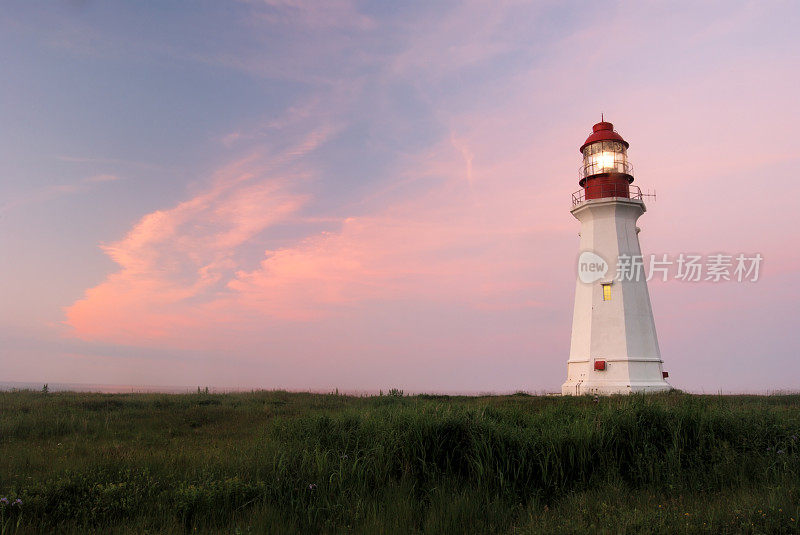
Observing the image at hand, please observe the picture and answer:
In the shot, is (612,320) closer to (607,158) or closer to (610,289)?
(610,289)

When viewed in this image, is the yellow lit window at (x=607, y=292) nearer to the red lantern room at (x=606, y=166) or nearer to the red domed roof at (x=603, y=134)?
the red lantern room at (x=606, y=166)

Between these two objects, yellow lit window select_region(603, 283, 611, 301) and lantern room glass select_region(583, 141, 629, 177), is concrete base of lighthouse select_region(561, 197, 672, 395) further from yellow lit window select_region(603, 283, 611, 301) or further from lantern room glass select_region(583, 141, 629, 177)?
lantern room glass select_region(583, 141, 629, 177)

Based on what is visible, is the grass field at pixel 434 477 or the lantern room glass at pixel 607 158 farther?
the lantern room glass at pixel 607 158

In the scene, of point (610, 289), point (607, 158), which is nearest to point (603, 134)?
point (607, 158)

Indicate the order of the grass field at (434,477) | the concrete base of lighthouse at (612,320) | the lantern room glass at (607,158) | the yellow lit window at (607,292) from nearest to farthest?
the grass field at (434,477) → the concrete base of lighthouse at (612,320) → the yellow lit window at (607,292) → the lantern room glass at (607,158)

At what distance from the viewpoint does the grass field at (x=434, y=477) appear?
228 inches

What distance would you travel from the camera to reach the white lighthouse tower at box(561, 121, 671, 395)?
22453mm

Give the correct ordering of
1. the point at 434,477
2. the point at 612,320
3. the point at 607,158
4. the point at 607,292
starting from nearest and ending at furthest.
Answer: the point at 434,477
the point at 612,320
the point at 607,292
the point at 607,158

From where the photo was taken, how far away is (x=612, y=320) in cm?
2291

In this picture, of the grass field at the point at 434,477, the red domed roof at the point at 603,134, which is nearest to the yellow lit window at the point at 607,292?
the red domed roof at the point at 603,134

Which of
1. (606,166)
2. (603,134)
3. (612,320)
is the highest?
(603,134)

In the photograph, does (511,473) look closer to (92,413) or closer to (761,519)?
(761,519)

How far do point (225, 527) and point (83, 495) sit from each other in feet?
6.92

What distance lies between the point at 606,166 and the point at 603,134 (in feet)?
5.45
